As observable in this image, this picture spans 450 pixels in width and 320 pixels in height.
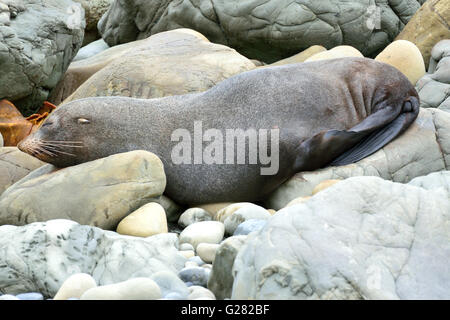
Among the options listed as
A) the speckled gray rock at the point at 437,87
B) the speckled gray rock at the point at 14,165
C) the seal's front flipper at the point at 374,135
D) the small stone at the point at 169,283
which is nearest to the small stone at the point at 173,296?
the small stone at the point at 169,283

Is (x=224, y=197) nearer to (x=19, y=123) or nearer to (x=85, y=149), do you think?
(x=85, y=149)

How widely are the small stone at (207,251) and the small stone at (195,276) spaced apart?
412 millimetres

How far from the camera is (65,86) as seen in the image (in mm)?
8992

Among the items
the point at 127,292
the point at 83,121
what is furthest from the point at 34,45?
the point at 127,292

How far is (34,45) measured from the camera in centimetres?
788

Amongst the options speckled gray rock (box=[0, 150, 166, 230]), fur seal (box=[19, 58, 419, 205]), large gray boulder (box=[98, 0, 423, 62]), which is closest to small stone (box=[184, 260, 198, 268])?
speckled gray rock (box=[0, 150, 166, 230])

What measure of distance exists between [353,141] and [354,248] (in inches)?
103

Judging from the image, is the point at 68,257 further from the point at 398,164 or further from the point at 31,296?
the point at 398,164

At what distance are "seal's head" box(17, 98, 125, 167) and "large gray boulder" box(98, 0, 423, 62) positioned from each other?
341cm

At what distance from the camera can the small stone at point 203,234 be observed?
15.4ft

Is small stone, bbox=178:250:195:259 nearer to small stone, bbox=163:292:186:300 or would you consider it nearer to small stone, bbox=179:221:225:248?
small stone, bbox=179:221:225:248

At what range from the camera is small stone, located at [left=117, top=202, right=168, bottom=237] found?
4973mm
